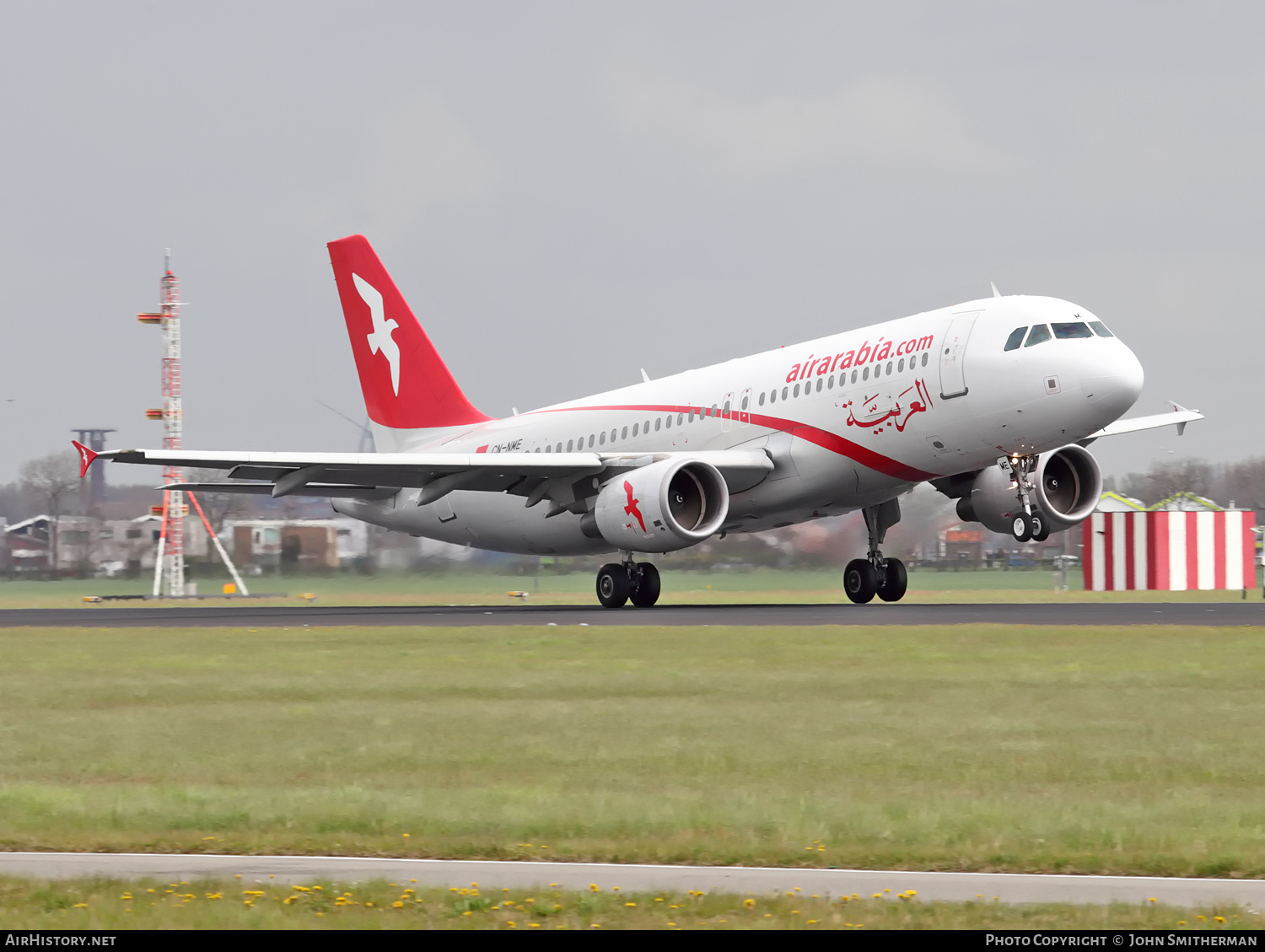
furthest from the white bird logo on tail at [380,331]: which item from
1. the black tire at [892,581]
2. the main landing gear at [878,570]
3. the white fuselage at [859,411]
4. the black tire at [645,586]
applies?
the black tire at [892,581]

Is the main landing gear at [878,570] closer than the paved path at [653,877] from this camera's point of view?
No

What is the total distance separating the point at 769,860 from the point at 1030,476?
2468 cm

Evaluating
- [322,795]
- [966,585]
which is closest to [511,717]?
[322,795]

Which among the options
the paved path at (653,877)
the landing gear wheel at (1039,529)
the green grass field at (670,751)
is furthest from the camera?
the landing gear wheel at (1039,529)

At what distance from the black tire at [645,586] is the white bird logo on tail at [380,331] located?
440 inches

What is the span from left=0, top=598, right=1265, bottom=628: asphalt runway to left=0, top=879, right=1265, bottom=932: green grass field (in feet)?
62.9

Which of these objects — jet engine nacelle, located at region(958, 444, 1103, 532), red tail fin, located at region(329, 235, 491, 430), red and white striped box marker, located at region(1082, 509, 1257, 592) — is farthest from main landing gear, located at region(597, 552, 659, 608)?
red and white striped box marker, located at region(1082, 509, 1257, 592)

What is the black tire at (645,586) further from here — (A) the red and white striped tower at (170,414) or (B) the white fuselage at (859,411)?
(A) the red and white striped tower at (170,414)

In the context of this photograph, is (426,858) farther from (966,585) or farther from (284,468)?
(966,585)

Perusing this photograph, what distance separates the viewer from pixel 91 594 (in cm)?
4912

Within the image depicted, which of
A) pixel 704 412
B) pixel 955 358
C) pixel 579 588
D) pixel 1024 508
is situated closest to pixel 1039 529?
pixel 1024 508

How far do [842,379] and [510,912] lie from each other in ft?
82.3

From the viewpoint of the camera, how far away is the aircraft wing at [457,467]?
32500 mm

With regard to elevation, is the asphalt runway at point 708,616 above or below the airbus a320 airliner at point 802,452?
below
